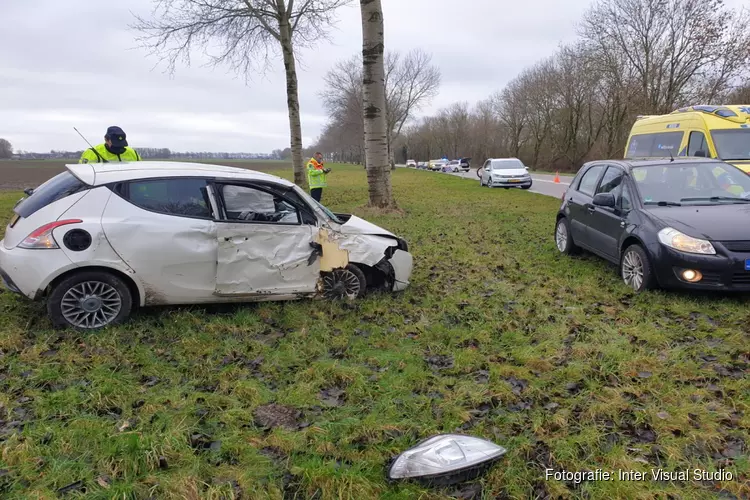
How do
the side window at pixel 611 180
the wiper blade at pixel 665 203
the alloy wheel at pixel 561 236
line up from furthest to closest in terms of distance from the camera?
the alloy wheel at pixel 561 236 → the side window at pixel 611 180 → the wiper blade at pixel 665 203

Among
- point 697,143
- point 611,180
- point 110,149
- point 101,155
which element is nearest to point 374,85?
point 611,180

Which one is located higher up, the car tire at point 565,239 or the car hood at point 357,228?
the car hood at point 357,228

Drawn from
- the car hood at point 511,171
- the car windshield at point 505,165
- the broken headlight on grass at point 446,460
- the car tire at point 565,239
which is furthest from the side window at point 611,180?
the car windshield at point 505,165

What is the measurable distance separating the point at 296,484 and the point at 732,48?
37701 millimetres

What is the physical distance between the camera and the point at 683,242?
5.11 m

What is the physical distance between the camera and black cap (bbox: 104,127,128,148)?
6.42 meters

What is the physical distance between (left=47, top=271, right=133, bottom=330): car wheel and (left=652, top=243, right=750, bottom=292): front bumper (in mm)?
5615

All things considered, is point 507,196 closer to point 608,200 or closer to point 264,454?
point 608,200

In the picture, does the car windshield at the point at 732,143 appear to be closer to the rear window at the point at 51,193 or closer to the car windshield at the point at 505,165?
the rear window at the point at 51,193

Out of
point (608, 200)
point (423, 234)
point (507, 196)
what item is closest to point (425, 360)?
point (608, 200)

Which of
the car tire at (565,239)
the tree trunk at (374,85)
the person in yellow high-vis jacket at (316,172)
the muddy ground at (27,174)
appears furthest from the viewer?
the muddy ground at (27,174)

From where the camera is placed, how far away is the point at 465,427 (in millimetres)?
3074

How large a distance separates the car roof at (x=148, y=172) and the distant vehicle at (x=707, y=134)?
9.50 metres

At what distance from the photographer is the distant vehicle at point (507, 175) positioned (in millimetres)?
22922
